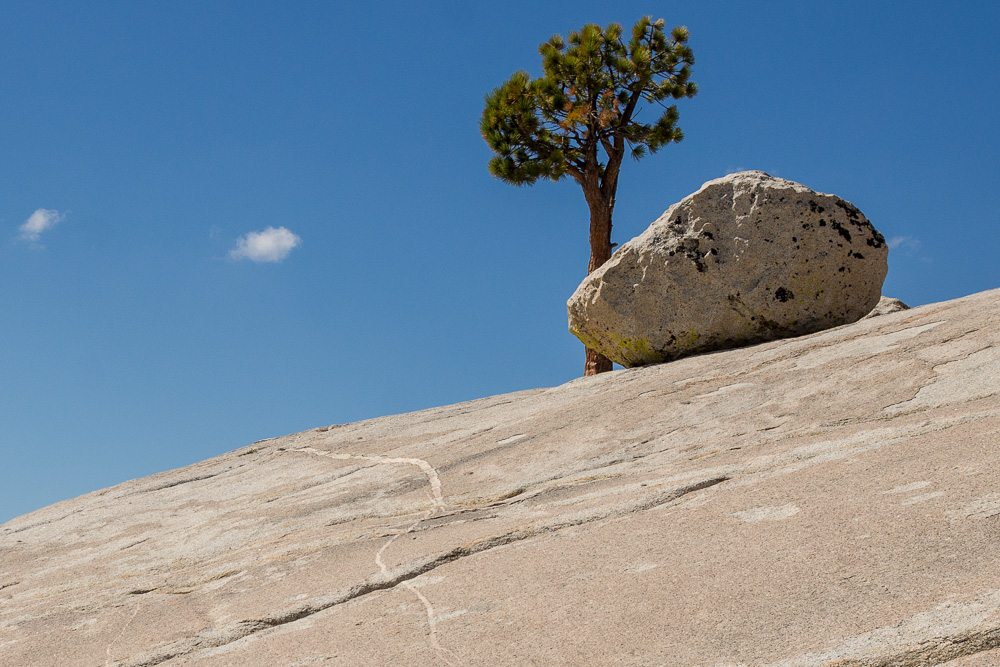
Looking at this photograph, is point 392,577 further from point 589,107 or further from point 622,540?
point 589,107

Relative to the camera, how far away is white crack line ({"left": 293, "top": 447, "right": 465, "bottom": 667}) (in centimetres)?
313

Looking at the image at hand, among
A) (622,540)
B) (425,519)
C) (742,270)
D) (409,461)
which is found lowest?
(622,540)

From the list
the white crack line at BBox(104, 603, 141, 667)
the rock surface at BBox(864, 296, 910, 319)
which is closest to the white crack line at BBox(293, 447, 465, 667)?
the white crack line at BBox(104, 603, 141, 667)

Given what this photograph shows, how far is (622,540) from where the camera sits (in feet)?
12.6

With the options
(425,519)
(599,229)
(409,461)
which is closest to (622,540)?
(425,519)

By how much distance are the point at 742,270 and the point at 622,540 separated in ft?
19.6

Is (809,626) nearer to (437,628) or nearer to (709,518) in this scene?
(709,518)

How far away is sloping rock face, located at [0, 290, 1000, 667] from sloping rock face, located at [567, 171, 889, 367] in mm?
1348

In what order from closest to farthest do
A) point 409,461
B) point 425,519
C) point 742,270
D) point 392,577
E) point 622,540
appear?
1. point 622,540
2. point 392,577
3. point 425,519
4. point 409,461
5. point 742,270

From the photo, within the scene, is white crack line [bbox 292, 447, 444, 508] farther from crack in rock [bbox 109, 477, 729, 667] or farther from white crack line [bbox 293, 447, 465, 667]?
crack in rock [bbox 109, 477, 729, 667]

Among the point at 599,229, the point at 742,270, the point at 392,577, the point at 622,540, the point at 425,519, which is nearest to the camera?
the point at 622,540

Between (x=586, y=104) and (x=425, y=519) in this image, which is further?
(x=586, y=104)

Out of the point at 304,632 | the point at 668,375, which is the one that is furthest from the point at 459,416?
the point at 304,632

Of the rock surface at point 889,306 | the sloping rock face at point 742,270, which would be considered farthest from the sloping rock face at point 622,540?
the rock surface at point 889,306
